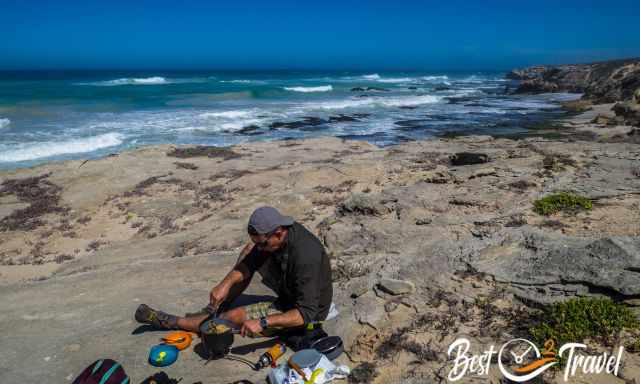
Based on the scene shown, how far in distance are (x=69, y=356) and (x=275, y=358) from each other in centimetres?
184

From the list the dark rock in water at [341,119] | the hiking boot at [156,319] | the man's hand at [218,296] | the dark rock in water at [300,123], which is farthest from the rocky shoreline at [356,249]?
the dark rock in water at [341,119]

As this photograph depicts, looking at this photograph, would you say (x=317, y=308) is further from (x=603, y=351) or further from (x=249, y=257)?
(x=603, y=351)

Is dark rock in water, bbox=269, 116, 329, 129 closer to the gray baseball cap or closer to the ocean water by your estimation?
the ocean water

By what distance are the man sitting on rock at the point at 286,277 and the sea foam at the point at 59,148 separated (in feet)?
53.2

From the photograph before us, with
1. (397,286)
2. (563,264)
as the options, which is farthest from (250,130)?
(563,264)

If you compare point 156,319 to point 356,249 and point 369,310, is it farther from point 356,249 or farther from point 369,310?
point 356,249

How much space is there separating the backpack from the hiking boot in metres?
0.71

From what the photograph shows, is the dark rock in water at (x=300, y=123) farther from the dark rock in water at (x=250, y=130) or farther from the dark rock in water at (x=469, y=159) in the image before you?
the dark rock in water at (x=469, y=159)

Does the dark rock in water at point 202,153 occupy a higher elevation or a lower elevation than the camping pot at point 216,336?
higher

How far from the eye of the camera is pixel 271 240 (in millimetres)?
3562

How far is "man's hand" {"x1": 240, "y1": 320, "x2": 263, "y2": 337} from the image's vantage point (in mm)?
3547

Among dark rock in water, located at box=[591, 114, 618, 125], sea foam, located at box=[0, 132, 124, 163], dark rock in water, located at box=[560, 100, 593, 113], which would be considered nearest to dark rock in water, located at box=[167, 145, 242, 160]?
sea foam, located at box=[0, 132, 124, 163]

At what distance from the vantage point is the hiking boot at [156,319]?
13.5 feet

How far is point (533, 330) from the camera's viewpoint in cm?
345
